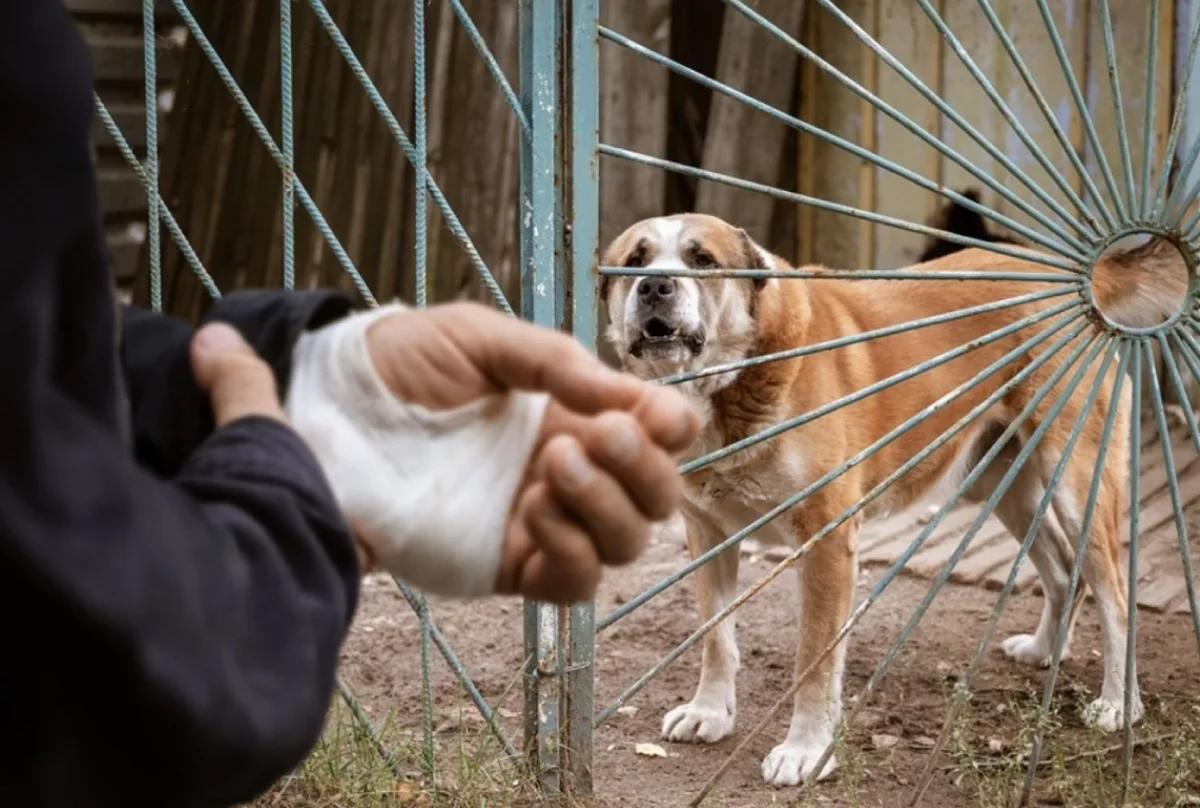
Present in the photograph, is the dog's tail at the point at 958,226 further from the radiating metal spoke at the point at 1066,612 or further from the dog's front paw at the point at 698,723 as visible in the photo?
the radiating metal spoke at the point at 1066,612

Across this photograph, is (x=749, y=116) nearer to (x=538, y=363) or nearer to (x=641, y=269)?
(x=641, y=269)

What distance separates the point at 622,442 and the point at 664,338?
9.93ft

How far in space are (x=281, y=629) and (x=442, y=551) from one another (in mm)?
230

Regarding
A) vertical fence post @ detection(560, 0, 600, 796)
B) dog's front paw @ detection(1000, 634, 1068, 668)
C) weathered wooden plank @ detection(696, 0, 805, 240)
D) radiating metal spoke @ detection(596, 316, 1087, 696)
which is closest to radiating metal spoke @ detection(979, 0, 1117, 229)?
radiating metal spoke @ detection(596, 316, 1087, 696)

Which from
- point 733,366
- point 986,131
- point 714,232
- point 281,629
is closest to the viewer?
point 281,629

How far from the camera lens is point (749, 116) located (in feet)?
21.2

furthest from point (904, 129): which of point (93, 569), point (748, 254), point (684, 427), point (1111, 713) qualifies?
point (93, 569)

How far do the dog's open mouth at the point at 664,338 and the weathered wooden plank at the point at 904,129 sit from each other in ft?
8.51

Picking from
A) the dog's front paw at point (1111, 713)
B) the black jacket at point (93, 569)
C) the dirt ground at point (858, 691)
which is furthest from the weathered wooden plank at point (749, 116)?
the black jacket at point (93, 569)

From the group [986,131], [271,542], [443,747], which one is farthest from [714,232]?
[271,542]

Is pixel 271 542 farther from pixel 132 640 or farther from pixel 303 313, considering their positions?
pixel 303 313

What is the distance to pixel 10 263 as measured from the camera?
68 centimetres

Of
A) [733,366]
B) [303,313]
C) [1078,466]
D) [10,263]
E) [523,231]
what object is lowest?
[1078,466]

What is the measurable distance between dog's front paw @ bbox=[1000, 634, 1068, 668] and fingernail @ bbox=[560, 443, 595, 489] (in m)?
3.87
